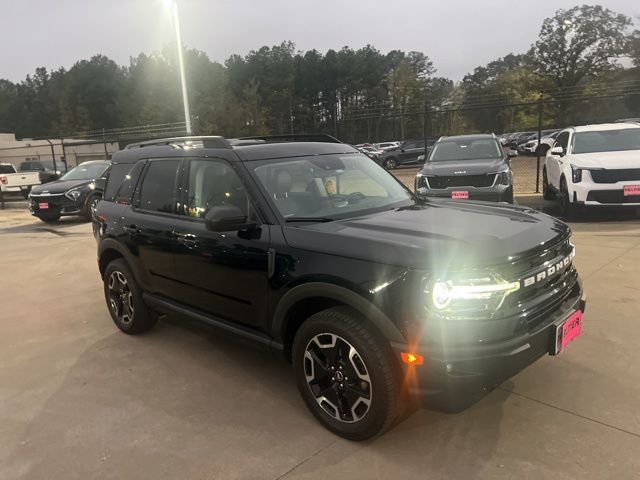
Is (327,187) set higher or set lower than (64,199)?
higher

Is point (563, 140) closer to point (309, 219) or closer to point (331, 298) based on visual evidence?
point (309, 219)

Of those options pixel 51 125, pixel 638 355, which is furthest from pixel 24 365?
pixel 51 125

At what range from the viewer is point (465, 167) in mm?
9469

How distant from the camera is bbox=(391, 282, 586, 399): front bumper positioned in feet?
8.21

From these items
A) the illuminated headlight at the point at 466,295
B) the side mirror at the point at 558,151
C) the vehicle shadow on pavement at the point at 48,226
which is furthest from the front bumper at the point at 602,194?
the vehicle shadow on pavement at the point at 48,226

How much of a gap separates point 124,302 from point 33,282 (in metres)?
3.16

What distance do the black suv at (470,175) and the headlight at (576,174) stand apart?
1.03m

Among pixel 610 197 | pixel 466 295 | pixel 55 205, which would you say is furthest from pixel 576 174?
pixel 55 205

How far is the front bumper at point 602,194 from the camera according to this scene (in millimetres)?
8570

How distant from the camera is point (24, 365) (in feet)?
14.3

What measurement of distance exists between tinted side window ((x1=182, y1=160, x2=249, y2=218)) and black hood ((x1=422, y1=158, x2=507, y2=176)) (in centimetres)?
641

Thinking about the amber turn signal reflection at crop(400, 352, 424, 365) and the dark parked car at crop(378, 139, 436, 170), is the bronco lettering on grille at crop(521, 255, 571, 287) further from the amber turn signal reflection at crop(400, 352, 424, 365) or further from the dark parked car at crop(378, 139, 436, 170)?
the dark parked car at crop(378, 139, 436, 170)

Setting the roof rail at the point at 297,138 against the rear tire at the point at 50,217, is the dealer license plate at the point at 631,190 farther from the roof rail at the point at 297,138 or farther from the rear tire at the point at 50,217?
the rear tire at the point at 50,217

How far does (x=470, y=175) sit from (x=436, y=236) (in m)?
6.85
